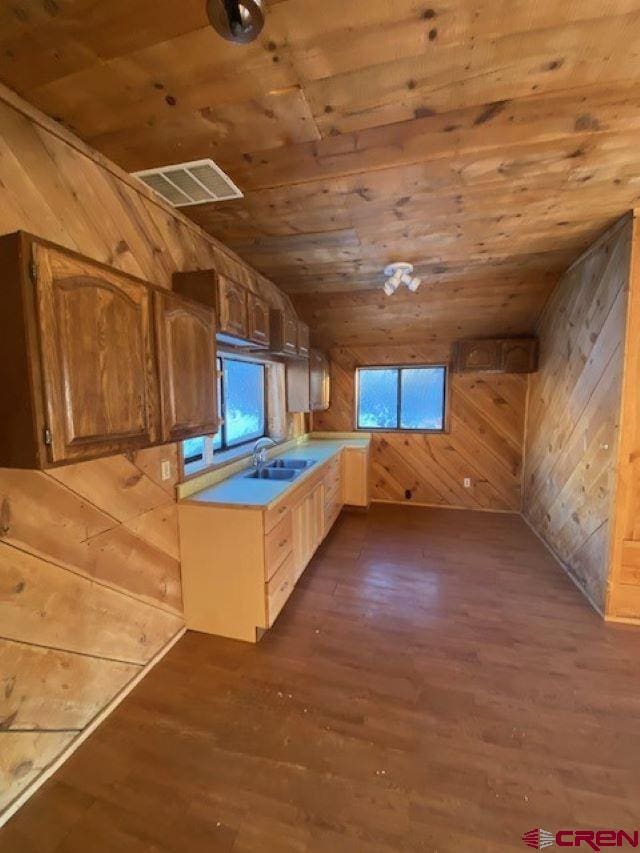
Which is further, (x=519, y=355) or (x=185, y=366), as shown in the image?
(x=519, y=355)

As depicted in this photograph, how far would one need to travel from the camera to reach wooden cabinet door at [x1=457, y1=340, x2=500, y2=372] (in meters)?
4.04

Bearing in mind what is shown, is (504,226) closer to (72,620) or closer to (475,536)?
(475,536)

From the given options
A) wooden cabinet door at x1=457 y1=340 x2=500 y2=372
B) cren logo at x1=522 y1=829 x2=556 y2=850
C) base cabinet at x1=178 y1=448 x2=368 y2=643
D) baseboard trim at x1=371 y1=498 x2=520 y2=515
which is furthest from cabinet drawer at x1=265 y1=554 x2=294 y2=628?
wooden cabinet door at x1=457 y1=340 x2=500 y2=372

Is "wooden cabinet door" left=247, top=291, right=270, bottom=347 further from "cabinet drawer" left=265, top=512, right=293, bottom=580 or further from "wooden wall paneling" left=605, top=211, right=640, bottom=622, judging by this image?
"wooden wall paneling" left=605, top=211, right=640, bottom=622

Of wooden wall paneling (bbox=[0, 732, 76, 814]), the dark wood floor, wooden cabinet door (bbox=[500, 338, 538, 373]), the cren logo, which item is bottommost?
the dark wood floor

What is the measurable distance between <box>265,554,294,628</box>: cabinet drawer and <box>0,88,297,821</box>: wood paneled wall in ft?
2.00

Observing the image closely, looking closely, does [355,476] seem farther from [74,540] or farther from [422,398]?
[74,540]

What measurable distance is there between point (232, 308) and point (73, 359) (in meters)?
1.19

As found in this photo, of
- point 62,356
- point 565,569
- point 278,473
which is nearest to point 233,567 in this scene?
point 278,473

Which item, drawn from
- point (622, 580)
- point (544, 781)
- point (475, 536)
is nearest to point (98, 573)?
point (544, 781)

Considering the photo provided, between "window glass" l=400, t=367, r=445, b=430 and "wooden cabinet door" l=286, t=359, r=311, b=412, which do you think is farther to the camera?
"window glass" l=400, t=367, r=445, b=430

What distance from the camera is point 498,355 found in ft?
13.2

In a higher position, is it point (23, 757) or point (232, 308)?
point (232, 308)

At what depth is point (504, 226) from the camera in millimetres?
2393
